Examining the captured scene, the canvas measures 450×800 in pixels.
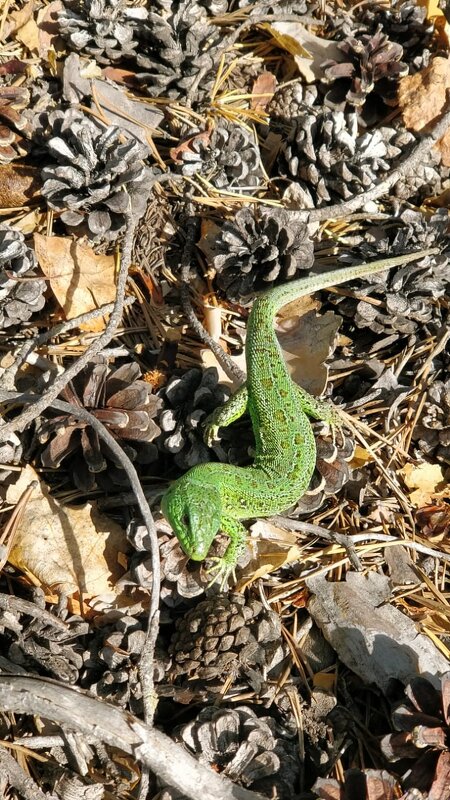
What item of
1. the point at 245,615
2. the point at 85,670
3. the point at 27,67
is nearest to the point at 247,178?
the point at 27,67

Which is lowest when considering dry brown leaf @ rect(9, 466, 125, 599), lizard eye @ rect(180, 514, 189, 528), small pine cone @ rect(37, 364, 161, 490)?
dry brown leaf @ rect(9, 466, 125, 599)

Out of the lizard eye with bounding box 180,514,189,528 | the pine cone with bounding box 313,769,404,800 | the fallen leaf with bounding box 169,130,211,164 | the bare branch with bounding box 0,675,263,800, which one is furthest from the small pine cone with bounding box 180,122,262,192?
the pine cone with bounding box 313,769,404,800

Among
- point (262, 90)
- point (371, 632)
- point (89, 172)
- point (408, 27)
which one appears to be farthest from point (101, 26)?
point (371, 632)

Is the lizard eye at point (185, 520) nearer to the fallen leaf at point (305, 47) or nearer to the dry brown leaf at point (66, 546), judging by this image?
the dry brown leaf at point (66, 546)

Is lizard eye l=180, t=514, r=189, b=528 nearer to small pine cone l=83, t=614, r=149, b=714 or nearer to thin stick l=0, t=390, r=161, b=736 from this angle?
thin stick l=0, t=390, r=161, b=736

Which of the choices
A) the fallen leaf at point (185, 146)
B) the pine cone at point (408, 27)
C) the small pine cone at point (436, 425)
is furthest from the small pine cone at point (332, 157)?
the small pine cone at point (436, 425)

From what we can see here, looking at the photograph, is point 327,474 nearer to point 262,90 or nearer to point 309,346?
point 309,346
